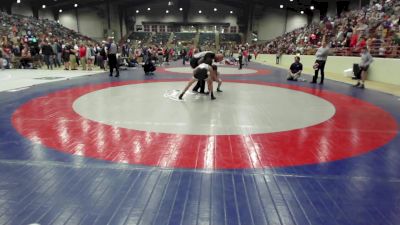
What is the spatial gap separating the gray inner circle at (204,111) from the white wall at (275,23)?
41.9m

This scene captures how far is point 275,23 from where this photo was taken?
48.1 meters

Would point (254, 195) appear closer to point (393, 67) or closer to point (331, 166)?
point (331, 166)

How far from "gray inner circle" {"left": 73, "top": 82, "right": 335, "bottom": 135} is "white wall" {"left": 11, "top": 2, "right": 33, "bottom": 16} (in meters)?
37.0

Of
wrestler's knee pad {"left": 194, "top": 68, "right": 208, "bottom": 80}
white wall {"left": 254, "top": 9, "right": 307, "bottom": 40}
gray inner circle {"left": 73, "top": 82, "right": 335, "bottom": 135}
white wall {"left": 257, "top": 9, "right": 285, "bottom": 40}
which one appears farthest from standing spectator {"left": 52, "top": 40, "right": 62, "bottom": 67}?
white wall {"left": 257, "top": 9, "right": 285, "bottom": 40}

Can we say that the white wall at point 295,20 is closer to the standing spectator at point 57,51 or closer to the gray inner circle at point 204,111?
the standing spectator at point 57,51

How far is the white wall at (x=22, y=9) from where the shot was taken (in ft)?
121

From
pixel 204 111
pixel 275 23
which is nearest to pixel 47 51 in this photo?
pixel 204 111

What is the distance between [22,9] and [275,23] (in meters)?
35.9

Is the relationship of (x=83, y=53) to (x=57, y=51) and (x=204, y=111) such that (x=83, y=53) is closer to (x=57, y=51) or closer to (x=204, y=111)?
(x=57, y=51)

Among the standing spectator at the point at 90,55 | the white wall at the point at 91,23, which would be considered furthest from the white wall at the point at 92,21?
the standing spectator at the point at 90,55

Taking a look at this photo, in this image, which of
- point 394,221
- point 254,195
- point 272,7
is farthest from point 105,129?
point 272,7

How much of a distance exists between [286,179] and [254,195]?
51 cm

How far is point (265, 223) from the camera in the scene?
89.4 inches

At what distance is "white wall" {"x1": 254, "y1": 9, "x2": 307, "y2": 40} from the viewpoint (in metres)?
46.4
